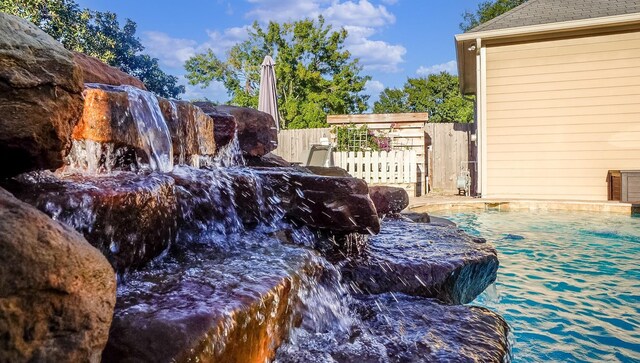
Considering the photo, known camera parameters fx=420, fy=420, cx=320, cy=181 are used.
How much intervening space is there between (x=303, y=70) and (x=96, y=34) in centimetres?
1044

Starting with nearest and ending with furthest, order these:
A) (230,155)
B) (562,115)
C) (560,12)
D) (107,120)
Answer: (107,120), (230,155), (562,115), (560,12)

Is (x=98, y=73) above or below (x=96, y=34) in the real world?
below

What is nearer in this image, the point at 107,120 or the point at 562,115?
the point at 107,120

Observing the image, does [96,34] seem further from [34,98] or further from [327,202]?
[34,98]

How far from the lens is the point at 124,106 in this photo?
2020 mm

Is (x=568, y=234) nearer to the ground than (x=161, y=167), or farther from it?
nearer to the ground

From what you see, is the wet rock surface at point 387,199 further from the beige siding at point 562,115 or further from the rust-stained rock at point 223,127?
the beige siding at point 562,115

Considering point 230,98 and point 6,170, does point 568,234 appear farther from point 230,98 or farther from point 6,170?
point 230,98

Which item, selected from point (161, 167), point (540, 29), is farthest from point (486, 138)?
point (161, 167)

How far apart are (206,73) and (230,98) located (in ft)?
6.95

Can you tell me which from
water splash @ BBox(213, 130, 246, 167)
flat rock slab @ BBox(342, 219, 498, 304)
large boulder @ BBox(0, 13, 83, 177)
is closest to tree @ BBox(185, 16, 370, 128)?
water splash @ BBox(213, 130, 246, 167)

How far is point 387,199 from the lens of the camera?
4168mm

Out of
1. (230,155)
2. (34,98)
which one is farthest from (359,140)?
(34,98)

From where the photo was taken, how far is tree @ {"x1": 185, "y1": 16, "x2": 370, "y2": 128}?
70.3 ft
